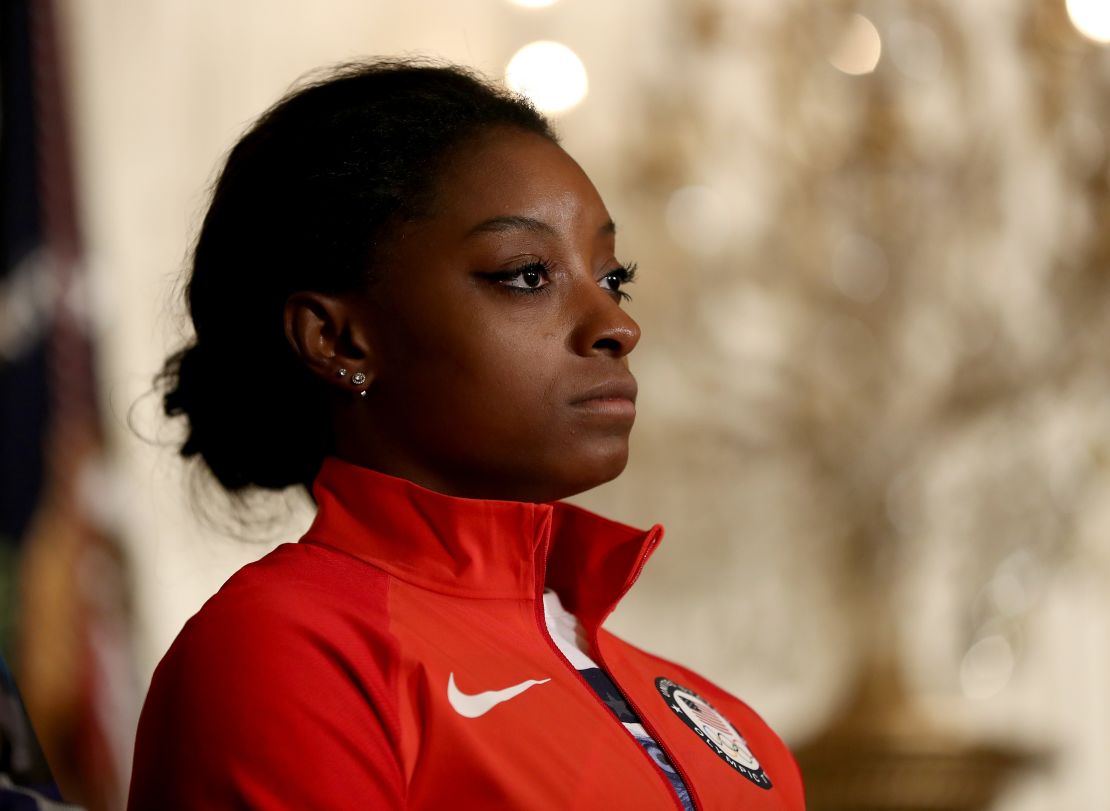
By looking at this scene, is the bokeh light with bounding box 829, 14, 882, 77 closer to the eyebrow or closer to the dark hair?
the dark hair

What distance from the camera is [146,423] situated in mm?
2391

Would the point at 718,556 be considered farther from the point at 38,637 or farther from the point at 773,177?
the point at 38,637

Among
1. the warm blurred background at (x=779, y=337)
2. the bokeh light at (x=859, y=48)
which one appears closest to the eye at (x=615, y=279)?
the warm blurred background at (x=779, y=337)

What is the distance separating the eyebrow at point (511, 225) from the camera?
2.88 feet

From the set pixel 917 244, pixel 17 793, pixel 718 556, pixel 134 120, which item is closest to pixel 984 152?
pixel 917 244

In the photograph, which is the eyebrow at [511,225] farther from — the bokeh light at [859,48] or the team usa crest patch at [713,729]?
the bokeh light at [859,48]

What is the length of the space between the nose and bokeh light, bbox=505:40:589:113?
188 cm

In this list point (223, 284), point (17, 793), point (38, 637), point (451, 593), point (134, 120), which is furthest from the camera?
point (134, 120)

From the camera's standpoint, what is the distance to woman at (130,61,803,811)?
701mm

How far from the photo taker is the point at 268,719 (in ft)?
2.21

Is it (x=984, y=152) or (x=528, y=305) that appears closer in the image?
(x=528, y=305)

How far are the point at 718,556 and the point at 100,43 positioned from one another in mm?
1608

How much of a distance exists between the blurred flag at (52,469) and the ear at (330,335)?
1549 mm

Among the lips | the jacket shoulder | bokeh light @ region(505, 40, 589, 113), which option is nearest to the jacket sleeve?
the jacket shoulder
